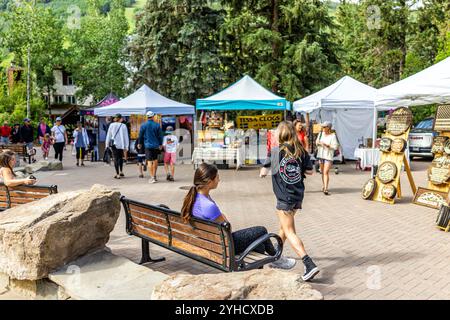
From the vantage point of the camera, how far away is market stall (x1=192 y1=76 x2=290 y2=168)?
15281 mm

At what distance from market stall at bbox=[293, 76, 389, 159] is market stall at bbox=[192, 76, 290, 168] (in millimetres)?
1153

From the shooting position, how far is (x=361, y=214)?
8445 mm

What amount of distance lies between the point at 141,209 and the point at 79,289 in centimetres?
126

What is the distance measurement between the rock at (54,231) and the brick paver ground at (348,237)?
39.4 inches

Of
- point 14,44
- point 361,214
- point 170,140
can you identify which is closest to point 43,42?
point 14,44

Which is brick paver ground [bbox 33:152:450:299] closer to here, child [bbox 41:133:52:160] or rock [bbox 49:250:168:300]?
rock [bbox 49:250:168:300]

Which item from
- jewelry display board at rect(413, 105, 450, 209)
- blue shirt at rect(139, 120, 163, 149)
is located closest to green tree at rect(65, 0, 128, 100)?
blue shirt at rect(139, 120, 163, 149)

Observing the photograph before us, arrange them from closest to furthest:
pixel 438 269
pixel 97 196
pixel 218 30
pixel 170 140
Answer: pixel 97 196
pixel 438 269
pixel 170 140
pixel 218 30

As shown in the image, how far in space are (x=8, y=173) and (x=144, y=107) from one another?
11094 millimetres

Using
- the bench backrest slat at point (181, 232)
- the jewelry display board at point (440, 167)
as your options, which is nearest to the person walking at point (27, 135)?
the jewelry display board at point (440, 167)

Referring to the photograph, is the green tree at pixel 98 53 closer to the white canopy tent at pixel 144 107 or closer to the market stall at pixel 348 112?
the white canopy tent at pixel 144 107

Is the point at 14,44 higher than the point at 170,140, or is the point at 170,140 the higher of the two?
the point at 14,44

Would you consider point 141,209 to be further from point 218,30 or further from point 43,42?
point 43,42

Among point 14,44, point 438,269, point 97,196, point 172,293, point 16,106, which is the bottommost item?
point 438,269
